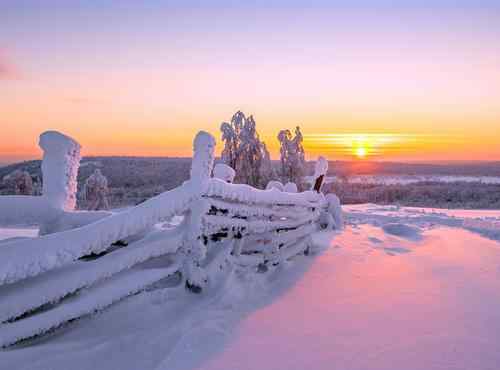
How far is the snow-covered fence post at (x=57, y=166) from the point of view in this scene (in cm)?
370

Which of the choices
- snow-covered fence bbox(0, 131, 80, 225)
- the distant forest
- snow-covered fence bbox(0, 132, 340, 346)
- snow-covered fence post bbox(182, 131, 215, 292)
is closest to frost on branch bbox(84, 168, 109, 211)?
the distant forest

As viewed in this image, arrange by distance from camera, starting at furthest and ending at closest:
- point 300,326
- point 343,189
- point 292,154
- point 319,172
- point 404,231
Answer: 1. point 343,189
2. point 292,154
3. point 319,172
4. point 404,231
5. point 300,326

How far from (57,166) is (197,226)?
62.5 inches

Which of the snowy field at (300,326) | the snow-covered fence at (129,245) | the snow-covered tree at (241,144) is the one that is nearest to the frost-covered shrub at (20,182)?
the snow-covered tree at (241,144)

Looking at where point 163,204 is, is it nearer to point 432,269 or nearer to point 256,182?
point 432,269

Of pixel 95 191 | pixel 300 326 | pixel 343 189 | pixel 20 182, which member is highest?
pixel 300 326

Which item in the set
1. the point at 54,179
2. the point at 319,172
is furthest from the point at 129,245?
the point at 319,172

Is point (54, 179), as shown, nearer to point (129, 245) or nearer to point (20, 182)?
point (129, 245)

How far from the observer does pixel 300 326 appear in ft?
9.47

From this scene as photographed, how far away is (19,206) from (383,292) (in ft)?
11.7

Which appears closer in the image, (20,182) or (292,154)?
(20,182)

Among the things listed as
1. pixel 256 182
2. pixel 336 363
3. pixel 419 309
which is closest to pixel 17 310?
pixel 336 363

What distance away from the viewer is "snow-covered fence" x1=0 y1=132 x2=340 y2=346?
231 cm

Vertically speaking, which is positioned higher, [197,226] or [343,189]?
[197,226]
